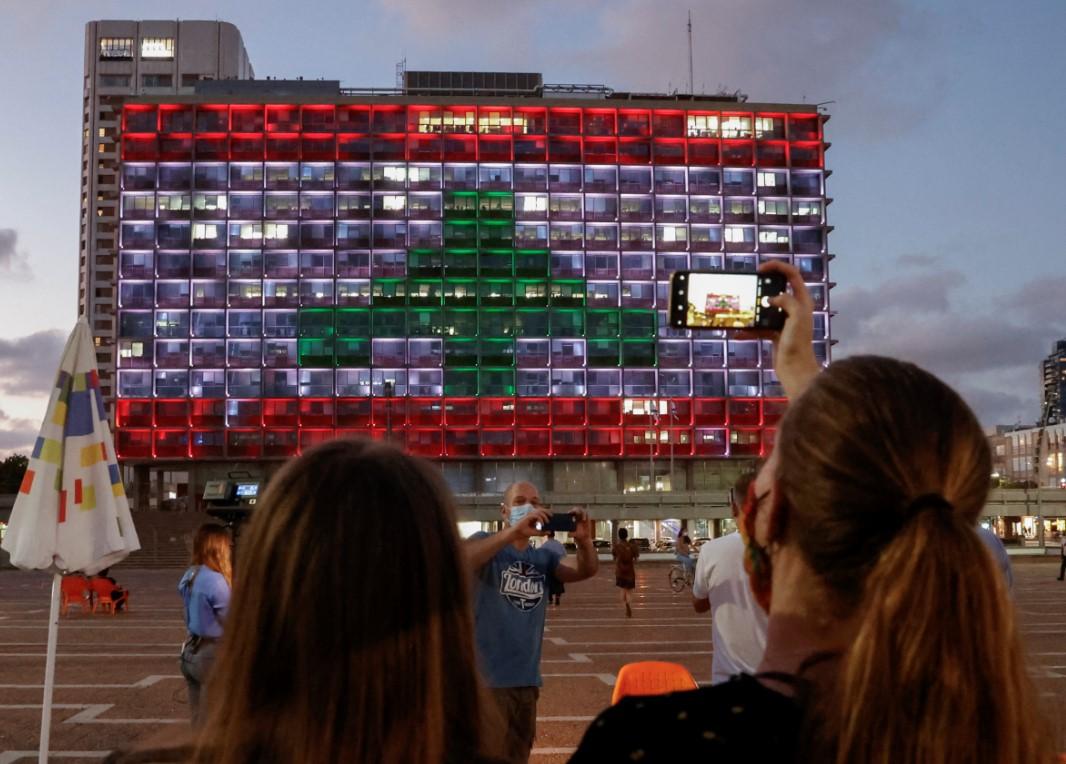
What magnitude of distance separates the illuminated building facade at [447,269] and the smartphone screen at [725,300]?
267ft

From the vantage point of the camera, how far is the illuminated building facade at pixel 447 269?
Answer: 85938 mm

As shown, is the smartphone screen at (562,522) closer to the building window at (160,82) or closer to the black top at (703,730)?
the black top at (703,730)

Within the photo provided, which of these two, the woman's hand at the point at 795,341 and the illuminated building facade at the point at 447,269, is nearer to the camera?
the woman's hand at the point at 795,341

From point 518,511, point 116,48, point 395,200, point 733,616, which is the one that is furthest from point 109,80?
point 733,616

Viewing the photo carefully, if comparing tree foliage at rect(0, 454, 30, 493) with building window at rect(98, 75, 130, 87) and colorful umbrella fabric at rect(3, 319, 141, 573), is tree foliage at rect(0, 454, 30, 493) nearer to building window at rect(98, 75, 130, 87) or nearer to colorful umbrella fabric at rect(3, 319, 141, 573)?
building window at rect(98, 75, 130, 87)

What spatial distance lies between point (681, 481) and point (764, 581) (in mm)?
88138

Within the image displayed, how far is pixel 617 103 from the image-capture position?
3656 inches

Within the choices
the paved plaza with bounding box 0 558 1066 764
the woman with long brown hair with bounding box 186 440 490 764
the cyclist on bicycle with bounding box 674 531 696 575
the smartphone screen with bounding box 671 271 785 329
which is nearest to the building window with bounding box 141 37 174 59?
the paved plaza with bounding box 0 558 1066 764

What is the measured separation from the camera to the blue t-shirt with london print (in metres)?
6.58

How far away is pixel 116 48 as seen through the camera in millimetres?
131875

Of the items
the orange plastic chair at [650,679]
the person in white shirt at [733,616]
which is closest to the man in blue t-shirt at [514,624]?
the orange plastic chair at [650,679]

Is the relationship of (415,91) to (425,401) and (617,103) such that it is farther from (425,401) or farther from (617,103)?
(425,401)

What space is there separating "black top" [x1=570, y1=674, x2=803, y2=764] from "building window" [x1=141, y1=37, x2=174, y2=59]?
14145 cm

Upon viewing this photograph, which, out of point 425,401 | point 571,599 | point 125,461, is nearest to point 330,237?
point 425,401
